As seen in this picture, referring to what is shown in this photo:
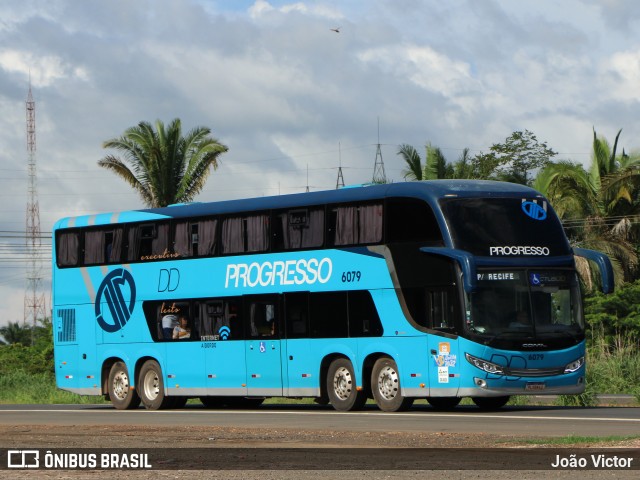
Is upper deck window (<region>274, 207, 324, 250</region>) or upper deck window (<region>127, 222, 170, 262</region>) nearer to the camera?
upper deck window (<region>274, 207, 324, 250</region>)

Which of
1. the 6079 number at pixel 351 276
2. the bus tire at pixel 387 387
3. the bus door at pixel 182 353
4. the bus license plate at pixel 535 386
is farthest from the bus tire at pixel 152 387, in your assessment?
the bus license plate at pixel 535 386

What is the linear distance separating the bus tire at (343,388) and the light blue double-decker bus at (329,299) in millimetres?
37

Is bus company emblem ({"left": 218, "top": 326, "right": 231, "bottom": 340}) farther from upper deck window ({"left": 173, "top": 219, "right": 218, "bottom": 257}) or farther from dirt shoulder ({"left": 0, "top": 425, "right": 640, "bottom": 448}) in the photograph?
dirt shoulder ({"left": 0, "top": 425, "right": 640, "bottom": 448})

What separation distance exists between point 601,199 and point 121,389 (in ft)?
76.1

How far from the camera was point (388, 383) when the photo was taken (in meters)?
27.2

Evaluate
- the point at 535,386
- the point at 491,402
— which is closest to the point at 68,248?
the point at 491,402

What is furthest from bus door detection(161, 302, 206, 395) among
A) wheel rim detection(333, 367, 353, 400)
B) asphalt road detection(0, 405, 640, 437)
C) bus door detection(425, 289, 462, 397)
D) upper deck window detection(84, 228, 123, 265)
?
bus door detection(425, 289, 462, 397)

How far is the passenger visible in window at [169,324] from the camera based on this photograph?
31.3 m

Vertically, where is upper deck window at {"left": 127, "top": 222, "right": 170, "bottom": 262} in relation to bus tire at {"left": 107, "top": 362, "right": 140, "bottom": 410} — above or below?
above

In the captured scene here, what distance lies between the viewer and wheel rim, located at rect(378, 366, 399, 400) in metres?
27.1

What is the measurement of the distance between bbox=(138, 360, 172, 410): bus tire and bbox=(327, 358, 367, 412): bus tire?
4916mm

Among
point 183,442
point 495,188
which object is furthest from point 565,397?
point 183,442

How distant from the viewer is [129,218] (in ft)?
106
